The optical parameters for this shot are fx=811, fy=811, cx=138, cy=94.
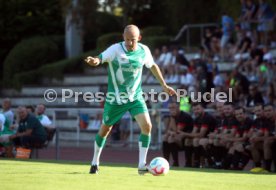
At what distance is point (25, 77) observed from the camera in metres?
36.8

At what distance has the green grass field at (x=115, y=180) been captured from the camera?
1179 cm

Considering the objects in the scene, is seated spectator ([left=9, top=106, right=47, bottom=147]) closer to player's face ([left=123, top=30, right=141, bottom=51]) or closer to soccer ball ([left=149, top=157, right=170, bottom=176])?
player's face ([left=123, top=30, right=141, bottom=51])

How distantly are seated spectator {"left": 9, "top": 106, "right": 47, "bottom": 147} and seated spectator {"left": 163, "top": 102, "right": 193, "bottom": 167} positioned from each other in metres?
3.68

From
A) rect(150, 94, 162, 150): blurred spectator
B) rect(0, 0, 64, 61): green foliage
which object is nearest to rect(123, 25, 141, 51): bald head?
rect(150, 94, 162, 150): blurred spectator

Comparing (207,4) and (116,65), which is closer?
(116,65)

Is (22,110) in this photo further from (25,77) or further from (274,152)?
(25,77)

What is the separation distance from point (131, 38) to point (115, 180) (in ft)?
8.50

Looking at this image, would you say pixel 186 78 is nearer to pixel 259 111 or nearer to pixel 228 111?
pixel 228 111

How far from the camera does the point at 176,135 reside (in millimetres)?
20609

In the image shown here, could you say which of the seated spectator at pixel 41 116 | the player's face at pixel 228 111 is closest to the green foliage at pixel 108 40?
the seated spectator at pixel 41 116

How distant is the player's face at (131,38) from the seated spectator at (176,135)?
6.70 meters

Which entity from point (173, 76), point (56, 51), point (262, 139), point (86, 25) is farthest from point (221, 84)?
point (56, 51)

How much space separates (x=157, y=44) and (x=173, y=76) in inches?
182

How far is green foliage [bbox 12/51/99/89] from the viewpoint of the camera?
1426 inches
